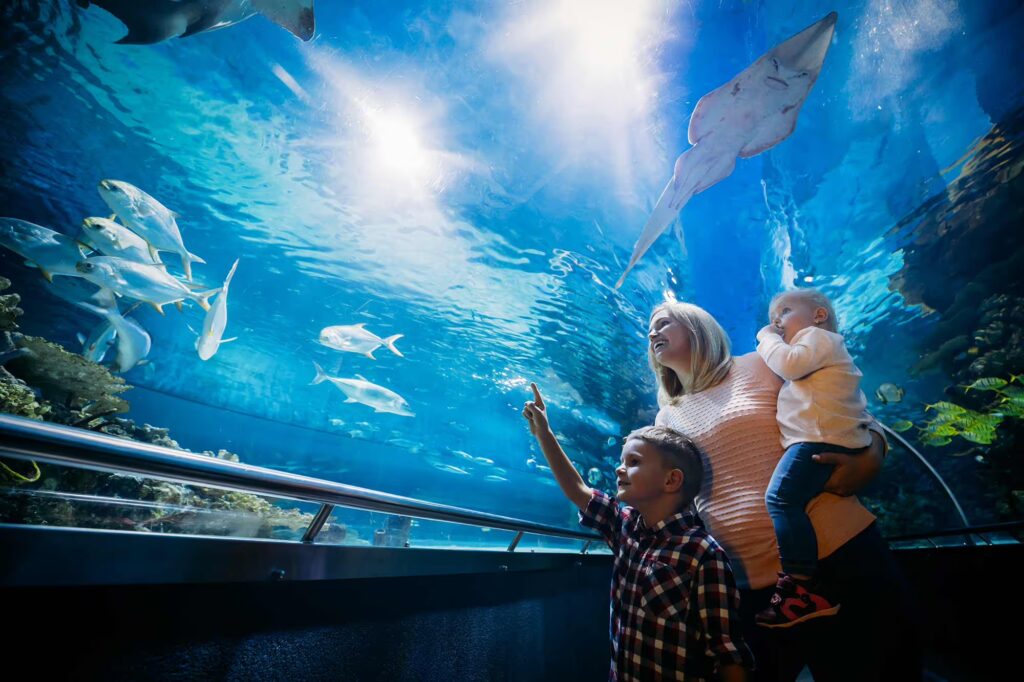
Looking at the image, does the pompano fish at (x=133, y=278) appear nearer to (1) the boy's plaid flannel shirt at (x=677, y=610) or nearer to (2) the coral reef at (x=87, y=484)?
(2) the coral reef at (x=87, y=484)

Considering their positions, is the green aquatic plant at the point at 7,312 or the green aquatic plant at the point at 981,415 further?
the green aquatic plant at the point at 981,415

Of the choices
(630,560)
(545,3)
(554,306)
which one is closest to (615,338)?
(554,306)

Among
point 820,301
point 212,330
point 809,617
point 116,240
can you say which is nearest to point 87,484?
point 116,240

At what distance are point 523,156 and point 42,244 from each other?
26.5 feet

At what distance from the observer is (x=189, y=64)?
20.9ft

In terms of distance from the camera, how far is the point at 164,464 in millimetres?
1063

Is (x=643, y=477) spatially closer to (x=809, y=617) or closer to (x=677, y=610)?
(x=677, y=610)

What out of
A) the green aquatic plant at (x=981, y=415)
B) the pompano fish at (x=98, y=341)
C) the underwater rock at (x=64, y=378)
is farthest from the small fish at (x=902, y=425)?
the pompano fish at (x=98, y=341)

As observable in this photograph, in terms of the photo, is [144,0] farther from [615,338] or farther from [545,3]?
[615,338]

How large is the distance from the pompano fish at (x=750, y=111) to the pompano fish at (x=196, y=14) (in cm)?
459

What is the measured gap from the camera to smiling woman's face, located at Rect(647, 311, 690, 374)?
1931 millimetres

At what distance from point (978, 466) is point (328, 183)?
17.6m

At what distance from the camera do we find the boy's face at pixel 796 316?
1855mm

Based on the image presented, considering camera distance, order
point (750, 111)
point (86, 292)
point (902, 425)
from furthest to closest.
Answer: point (902, 425), point (86, 292), point (750, 111)
